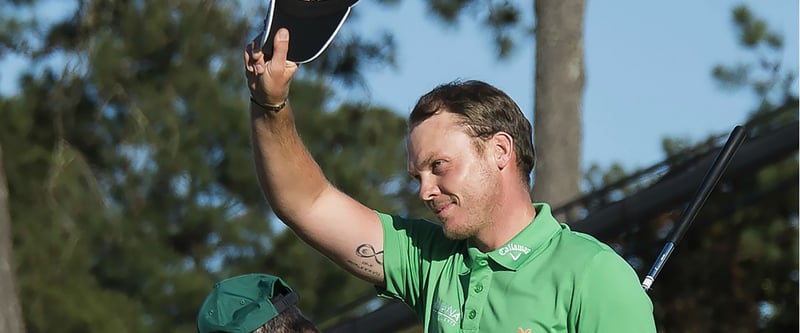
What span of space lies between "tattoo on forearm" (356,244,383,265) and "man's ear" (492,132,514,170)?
402 mm

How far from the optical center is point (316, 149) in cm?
2008

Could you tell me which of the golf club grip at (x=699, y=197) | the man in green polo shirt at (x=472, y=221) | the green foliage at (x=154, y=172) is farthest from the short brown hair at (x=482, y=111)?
the green foliage at (x=154, y=172)

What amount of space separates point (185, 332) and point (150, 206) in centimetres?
211

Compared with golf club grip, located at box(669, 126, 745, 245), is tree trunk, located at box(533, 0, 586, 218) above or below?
below

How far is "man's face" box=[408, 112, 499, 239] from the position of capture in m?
3.40

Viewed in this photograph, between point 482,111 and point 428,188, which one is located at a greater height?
point 482,111

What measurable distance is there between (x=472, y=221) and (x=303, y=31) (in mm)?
537

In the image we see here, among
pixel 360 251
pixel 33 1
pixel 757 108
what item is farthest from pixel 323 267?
pixel 360 251

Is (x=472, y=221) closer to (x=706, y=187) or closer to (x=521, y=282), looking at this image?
(x=521, y=282)

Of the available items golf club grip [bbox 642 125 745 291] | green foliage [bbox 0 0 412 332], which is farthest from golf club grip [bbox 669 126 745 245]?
green foliage [bbox 0 0 412 332]

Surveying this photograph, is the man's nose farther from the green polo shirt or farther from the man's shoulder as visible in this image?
the man's shoulder

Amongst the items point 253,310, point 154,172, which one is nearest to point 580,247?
point 253,310

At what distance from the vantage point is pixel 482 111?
3.46m

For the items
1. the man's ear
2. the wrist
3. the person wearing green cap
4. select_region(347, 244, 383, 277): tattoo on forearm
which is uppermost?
the wrist
